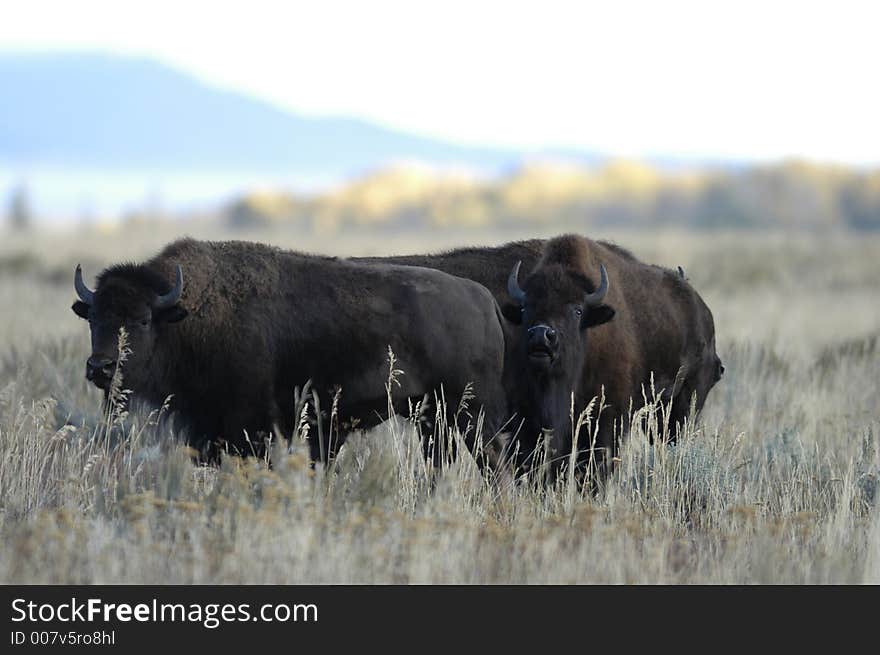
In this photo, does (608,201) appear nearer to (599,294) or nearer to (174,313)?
(599,294)

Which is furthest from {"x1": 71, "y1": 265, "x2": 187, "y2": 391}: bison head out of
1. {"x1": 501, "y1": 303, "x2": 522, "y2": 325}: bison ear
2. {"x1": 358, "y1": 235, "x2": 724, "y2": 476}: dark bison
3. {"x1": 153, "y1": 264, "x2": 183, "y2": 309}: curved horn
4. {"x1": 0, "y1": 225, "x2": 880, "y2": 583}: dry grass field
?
{"x1": 501, "y1": 303, "x2": 522, "y2": 325}: bison ear

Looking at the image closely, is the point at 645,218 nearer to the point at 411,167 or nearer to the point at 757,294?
the point at 411,167

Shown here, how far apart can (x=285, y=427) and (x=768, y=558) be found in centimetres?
363

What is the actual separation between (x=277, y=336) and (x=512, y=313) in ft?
5.60

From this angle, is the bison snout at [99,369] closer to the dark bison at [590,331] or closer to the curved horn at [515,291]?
the dark bison at [590,331]

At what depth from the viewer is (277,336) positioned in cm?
906

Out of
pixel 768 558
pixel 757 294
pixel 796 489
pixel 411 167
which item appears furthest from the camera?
pixel 411 167

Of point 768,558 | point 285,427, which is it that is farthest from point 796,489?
point 285,427

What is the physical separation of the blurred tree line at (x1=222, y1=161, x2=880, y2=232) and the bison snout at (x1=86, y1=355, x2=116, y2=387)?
8504cm

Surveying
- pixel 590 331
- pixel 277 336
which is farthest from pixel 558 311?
pixel 277 336

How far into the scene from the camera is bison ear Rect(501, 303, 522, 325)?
9445 millimetres

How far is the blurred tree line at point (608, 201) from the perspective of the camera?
97312 mm

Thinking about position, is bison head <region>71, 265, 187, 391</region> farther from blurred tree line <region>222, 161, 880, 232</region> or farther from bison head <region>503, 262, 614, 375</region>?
blurred tree line <region>222, 161, 880, 232</region>

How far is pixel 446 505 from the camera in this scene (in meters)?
7.13
